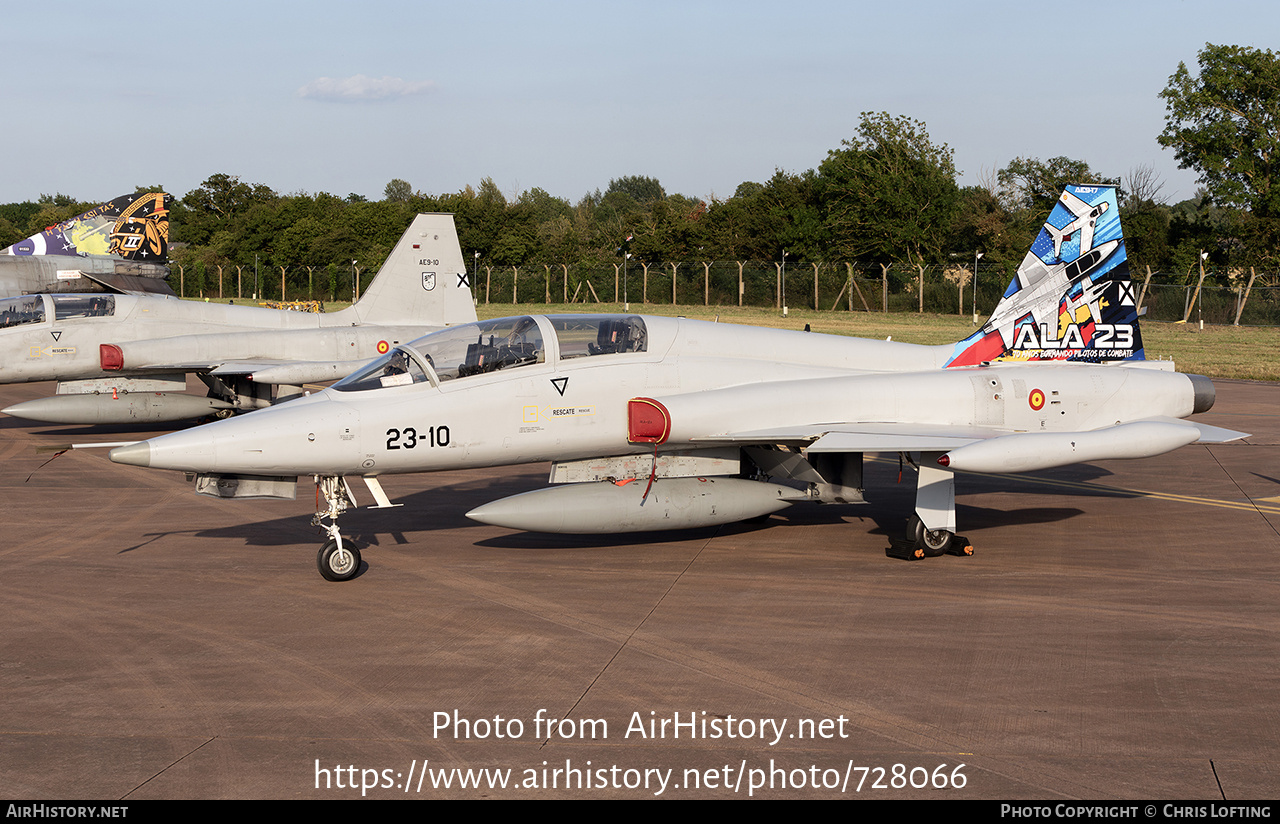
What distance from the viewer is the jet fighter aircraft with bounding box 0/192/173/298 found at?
35781 mm

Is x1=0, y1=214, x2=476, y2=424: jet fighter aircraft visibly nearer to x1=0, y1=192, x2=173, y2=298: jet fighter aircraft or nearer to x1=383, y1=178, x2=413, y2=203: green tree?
x1=0, y1=192, x2=173, y2=298: jet fighter aircraft

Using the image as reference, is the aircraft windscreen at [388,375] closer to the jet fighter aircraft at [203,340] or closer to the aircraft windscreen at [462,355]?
the aircraft windscreen at [462,355]

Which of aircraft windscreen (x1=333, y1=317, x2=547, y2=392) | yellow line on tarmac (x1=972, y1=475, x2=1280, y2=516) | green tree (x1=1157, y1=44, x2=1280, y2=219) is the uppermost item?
green tree (x1=1157, y1=44, x2=1280, y2=219)

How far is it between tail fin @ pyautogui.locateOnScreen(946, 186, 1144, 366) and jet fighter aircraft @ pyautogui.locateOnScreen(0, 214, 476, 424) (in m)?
11.7

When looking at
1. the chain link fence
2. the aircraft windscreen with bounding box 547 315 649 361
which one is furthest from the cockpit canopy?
the chain link fence

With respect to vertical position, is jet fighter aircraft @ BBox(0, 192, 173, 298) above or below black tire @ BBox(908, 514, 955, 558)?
above

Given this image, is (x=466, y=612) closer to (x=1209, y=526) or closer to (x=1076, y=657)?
(x=1076, y=657)

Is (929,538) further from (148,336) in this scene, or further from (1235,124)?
(1235,124)

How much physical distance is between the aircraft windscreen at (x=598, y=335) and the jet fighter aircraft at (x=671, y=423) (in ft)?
0.07

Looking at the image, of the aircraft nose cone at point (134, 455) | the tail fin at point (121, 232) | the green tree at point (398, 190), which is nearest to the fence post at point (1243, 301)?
the tail fin at point (121, 232)

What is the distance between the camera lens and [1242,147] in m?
54.1

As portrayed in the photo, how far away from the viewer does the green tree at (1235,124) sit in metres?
53.2
